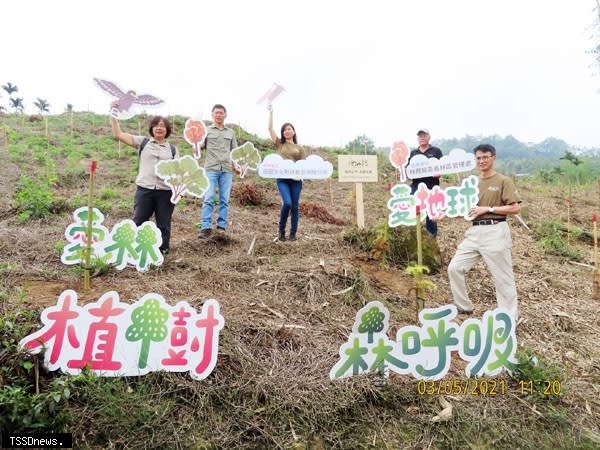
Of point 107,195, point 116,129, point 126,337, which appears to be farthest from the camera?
point 107,195

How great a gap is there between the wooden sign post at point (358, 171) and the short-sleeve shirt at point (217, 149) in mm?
1546

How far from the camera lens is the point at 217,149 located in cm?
434

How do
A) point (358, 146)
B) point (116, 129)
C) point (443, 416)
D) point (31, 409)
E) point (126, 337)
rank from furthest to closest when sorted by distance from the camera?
point (358, 146) < point (116, 129) < point (443, 416) < point (126, 337) < point (31, 409)

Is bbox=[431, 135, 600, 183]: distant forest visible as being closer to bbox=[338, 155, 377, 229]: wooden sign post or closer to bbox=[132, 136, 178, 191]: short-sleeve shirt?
bbox=[338, 155, 377, 229]: wooden sign post

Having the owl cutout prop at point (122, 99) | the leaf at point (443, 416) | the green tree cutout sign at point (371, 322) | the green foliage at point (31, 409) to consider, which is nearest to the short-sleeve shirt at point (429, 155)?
the green tree cutout sign at point (371, 322)

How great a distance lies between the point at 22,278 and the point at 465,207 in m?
3.70

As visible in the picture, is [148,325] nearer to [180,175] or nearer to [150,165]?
[180,175]

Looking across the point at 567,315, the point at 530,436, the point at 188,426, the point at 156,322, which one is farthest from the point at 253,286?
the point at 567,315

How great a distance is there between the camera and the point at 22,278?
3145 mm

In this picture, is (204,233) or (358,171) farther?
(358,171)

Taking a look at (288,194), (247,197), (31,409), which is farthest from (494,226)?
(247,197)

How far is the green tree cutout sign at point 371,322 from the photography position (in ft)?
7.57
